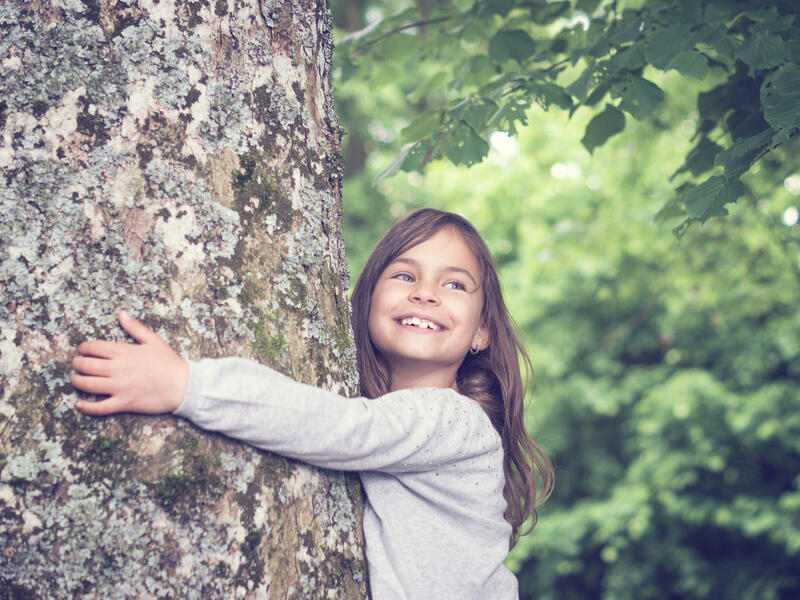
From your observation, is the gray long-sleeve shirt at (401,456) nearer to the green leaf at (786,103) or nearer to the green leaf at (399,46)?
the green leaf at (786,103)

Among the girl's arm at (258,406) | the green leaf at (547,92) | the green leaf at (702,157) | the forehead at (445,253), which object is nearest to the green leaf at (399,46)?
the green leaf at (547,92)

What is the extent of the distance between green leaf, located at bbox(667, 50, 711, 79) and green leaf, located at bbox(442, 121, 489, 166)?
28.7 inches

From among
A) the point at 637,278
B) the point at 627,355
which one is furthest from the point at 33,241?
the point at 627,355

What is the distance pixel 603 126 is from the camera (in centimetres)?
295

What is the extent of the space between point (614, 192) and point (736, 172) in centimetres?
572

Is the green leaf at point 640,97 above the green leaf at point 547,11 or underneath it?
underneath

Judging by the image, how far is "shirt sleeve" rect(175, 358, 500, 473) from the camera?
1.35 metres

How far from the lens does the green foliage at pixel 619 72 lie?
226 centimetres

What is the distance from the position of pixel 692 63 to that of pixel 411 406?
1.55 m

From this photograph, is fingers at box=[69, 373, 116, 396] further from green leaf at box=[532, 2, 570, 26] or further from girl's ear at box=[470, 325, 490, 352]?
green leaf at box=[532, 2, 570, 26]

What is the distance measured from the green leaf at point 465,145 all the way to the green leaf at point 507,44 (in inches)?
16.4

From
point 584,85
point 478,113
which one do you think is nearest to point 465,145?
point 478,113

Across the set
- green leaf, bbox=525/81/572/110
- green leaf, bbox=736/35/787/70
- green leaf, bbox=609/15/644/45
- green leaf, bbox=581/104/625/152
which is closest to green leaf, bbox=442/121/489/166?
green leaf, bbox=525/81/572/110

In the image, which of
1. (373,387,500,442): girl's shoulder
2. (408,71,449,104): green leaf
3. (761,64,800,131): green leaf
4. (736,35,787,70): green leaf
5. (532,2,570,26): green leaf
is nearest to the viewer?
(373,387,500,442): girl's shoulder
